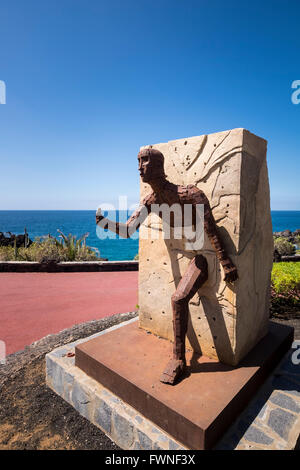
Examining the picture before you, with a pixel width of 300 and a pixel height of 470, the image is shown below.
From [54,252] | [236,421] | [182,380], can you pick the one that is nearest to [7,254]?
[54,252]

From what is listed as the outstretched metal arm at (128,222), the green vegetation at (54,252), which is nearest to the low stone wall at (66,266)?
the green vegetation at (54,252)

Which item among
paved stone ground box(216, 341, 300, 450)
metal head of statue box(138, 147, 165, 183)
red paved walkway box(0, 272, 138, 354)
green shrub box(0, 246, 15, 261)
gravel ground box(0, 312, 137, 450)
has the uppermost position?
metal head of statue box(138, 147, 165, 183)

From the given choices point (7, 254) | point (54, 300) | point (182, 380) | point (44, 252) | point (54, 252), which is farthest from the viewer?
point (7, 254)

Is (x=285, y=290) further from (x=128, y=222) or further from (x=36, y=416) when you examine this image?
(x=36, y=416)

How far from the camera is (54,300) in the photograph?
19.7 feet

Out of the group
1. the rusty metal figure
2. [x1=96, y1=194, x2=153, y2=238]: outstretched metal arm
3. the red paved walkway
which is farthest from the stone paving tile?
the red paved walkway

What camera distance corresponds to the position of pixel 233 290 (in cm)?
239

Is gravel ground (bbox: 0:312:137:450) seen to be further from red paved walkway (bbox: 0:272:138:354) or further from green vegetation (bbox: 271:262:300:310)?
green vegetation (bbox: 271:262:300:310)

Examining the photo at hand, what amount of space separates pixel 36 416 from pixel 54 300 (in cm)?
359

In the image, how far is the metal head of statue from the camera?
2.17m

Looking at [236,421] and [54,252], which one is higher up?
[54,252]

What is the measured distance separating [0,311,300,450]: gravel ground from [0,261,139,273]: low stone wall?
4.99 metres

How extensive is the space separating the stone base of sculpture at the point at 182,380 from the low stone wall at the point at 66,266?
5.64 metres
